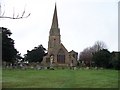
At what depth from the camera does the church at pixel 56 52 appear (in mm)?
101000

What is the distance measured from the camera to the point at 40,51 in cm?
11419

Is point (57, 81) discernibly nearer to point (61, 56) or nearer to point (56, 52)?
point (56, 52)

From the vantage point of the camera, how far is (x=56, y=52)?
102 meters

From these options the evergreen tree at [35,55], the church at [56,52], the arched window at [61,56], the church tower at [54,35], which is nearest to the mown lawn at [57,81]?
the church at [56,52]

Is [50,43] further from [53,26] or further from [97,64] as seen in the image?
[97,64]

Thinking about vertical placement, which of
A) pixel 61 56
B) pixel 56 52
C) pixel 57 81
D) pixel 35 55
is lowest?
pixel 57 81

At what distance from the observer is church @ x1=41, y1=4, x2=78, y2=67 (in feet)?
331

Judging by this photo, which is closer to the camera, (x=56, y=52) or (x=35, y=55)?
(x=56, y=52)

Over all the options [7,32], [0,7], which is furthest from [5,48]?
[0,7]

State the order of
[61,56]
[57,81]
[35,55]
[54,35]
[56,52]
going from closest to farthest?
1. [57,81]
2. [56,52]
3. [61,56]
4. [54,35]
5. [35,55]

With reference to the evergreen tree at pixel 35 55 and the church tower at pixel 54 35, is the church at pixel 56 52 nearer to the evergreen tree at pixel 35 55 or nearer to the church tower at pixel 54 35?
the church tower at pixel 54 35

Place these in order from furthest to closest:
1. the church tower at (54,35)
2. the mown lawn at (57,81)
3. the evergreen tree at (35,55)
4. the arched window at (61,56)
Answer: the evergreen tree at (35,55) → the church tower at (54,35) → the arched window at (61,56) → the mown lawn at (57,81)

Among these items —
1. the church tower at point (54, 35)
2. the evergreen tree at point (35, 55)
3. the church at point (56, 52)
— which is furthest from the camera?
the evergreen tree at point (35, 55)

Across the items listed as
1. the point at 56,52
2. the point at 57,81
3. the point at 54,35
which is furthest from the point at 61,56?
the point at 57,81
